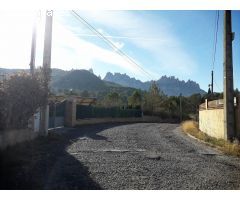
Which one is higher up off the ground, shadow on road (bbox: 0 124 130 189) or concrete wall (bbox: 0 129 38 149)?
concrete wall (bbox: 0 129 38 149)

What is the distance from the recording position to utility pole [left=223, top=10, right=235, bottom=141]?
14.3 m

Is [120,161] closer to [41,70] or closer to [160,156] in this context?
[160,156]

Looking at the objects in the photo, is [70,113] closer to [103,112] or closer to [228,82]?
[103,112]

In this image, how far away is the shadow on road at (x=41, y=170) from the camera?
22.1 ft

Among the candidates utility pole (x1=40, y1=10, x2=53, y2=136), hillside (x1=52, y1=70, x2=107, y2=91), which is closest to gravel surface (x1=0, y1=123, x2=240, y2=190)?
utility pole (x1=40, y1=10, x2=53, y2=136)

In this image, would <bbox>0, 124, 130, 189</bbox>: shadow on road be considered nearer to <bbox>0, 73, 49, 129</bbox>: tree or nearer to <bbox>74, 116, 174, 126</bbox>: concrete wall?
<bbox>0, 73, 49, 129</bbox>: tree

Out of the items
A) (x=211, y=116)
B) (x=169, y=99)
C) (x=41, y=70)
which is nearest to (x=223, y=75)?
(x=211, y=116)

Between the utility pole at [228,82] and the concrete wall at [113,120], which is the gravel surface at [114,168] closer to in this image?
the utility pole at [228,82]

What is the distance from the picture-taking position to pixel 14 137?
11961 mm

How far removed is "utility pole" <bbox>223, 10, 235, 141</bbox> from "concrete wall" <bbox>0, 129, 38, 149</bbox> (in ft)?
29.6

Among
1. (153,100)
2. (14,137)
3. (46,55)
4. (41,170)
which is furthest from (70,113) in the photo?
(153,100)

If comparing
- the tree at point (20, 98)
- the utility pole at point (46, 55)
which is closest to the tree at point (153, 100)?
the utility pole at point (46, 55)

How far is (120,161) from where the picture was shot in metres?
10.1

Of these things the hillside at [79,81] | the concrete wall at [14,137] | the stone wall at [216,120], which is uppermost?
the hillside at [79,81]
